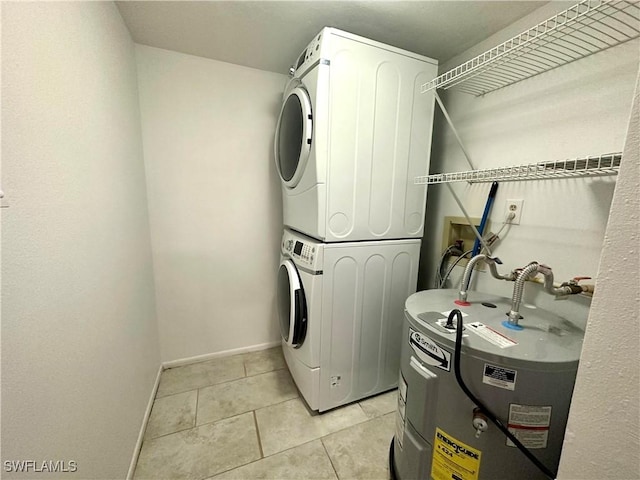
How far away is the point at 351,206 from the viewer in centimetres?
135

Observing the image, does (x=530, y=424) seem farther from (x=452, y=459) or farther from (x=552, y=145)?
(x=552, y=145)

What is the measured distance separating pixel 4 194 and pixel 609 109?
1971 millimetres

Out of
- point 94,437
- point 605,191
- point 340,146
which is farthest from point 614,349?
point 94,437

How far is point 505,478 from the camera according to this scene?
0.75 meters

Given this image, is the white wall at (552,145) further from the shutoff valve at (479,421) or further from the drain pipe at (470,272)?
the shutoff valve at (479,421)

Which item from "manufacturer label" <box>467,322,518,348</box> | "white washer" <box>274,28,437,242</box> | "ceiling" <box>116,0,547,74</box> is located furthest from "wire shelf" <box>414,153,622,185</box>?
"ceiling" <box>116,0,547,74</box>

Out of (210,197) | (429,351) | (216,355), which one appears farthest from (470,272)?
(216,355)

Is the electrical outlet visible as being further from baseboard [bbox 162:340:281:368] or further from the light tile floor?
baseboard [bbox 162:340:281:368]

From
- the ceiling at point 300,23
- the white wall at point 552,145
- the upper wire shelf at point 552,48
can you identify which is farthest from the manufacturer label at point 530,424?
the ceiling at point 300,23

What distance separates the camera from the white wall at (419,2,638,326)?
991 millimetres

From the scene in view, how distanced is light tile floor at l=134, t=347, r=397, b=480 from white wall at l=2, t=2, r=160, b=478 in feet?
0.76

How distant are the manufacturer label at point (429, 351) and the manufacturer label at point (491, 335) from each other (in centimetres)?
14

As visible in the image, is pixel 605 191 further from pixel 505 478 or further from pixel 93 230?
pixel 93 230

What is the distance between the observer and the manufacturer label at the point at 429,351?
801mm
